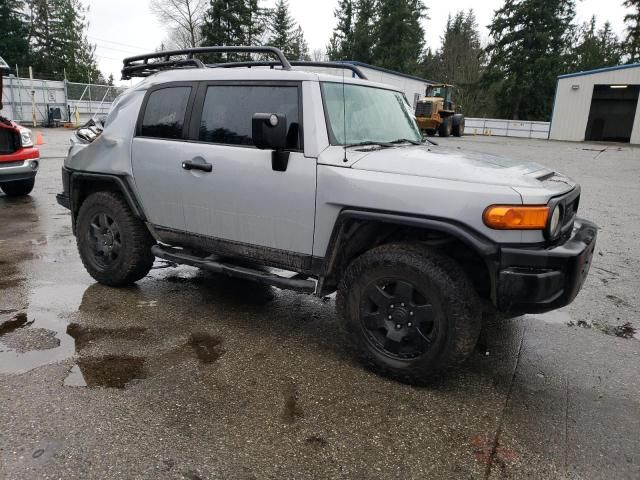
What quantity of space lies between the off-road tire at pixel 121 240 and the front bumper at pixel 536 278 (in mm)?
2979

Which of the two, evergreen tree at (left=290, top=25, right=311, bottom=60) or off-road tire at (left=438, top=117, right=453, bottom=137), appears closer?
off-road tire at (left=438, top=117, right=453, bottom=137)

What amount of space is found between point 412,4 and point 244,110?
187 feet

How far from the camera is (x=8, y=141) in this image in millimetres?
7852

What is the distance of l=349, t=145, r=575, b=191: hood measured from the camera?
2795mm

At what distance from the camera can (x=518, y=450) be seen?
2.45 meters

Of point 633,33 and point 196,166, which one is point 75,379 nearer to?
point 196,166

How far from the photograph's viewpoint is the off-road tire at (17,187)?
334 inches

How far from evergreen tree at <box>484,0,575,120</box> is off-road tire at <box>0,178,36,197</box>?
44.0 metres

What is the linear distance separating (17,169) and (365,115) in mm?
6762

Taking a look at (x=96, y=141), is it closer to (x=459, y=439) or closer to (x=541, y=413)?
(x=459, y=439)

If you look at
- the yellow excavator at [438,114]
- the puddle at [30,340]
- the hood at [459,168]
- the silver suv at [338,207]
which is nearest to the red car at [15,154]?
the silver suv at [338,207]

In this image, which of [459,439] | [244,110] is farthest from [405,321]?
[244,110]

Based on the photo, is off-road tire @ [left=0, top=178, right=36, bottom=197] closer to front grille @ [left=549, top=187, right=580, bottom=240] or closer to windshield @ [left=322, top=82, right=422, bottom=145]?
windshield @ [left=322, top=82, right=422, bottom=145]

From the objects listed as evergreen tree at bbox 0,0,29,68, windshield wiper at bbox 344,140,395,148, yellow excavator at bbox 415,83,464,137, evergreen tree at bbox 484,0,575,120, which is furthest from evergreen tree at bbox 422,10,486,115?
windshield wiper at bbox 344,140,395,148
